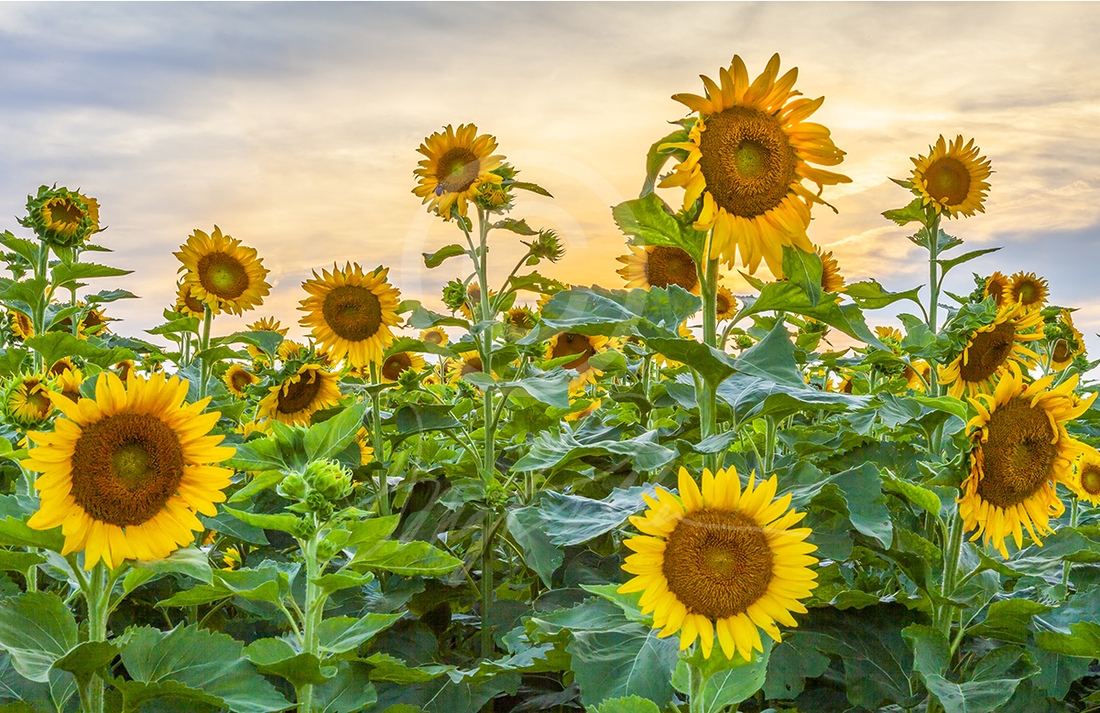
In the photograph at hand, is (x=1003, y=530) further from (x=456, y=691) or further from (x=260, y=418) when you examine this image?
(x=260, y=418)

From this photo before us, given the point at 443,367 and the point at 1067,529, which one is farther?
the point at 443,367

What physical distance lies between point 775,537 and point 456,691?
86cm

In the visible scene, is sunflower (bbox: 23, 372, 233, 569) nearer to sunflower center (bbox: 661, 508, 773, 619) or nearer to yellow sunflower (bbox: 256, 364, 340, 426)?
sunflower center (bbox: 661, 508, 773, 619)

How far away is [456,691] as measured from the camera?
2023mm

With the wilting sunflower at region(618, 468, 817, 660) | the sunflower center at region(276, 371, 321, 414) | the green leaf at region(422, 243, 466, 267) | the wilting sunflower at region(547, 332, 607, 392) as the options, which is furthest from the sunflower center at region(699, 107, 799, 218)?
the wilting sunflower at region(547, 332, 607, 392)

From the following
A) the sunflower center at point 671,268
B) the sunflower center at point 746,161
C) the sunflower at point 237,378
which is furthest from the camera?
the sunflower at point 237,378

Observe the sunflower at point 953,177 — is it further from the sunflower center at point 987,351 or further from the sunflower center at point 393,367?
the sunflower center at point 393,367

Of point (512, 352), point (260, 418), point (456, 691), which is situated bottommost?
point (456, 691)

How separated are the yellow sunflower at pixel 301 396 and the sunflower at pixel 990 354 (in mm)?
1996

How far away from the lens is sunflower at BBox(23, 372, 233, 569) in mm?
1646

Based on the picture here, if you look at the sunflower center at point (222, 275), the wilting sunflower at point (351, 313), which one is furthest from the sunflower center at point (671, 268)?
the sunflower center at point (222, 275)

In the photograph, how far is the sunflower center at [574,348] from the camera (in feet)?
12.7

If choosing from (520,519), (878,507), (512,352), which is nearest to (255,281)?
(512,352)

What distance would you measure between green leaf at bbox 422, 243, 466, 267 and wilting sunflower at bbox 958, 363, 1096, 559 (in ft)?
5.85
